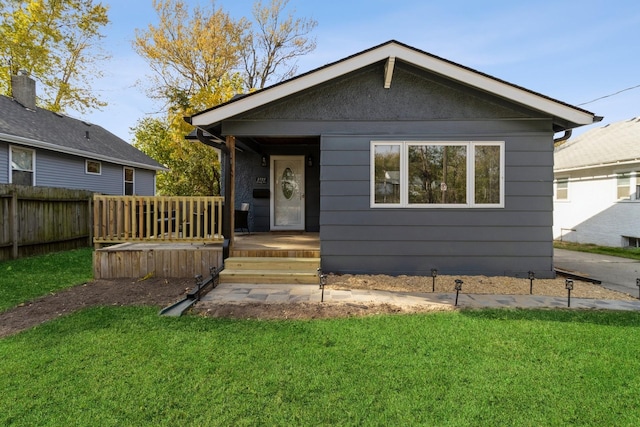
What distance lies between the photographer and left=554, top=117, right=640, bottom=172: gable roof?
1120 cm

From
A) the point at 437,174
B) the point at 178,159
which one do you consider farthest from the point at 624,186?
the point at 178,159

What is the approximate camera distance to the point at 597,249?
10.9 meters

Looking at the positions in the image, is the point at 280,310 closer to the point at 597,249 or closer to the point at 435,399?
the point at 435,399

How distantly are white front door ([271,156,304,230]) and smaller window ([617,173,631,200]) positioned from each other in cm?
1046

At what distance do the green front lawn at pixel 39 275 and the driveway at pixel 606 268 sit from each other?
9237 mm

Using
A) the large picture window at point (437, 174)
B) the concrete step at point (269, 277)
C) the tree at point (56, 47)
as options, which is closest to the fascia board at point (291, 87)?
the large picture window at point (437, 174)

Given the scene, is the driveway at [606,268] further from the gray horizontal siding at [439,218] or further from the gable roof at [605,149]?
the gable roof at [605,149]

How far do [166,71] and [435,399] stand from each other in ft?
74.5

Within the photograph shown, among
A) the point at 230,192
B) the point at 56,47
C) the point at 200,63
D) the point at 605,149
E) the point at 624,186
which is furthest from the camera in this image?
the point at 200,63

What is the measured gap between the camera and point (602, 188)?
39.4ft

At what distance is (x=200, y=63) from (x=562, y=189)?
19591 millimetres

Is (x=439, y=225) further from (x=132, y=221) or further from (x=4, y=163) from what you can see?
(x=4, y=163)

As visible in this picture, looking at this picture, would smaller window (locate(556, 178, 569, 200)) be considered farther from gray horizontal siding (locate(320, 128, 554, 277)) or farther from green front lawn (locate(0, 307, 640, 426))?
green front lawn (locate(0, 307, 640, 426))

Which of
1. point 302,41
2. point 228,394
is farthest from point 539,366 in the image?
point 302,41
